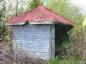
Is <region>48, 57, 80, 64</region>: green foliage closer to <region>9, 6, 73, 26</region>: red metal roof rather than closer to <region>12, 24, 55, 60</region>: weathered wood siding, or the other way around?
<region>12, 24, 55, 60</region>: weathered wood siding

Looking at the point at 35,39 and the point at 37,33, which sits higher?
the point at 37,33

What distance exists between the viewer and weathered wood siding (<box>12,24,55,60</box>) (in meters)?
19.2

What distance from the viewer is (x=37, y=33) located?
769 inches

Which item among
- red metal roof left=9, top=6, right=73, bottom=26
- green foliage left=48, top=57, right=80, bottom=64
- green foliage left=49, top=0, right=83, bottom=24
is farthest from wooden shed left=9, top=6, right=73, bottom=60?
green foliage left=49, top=0, right=83, bottom=24

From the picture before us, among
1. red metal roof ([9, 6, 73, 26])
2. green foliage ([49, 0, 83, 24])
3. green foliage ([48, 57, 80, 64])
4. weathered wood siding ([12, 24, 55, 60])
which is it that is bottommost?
green foliage ([48, 57, 80, 64])

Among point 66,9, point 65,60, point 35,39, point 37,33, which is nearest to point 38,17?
point 37,33

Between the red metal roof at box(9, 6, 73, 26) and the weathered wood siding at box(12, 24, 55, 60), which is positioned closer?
the red metal roof at box(9, 6, 73, 26)

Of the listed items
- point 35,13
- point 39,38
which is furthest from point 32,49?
point 35,13

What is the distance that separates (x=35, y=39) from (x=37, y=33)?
1.21 feet

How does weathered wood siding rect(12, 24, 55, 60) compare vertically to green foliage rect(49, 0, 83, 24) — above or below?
below

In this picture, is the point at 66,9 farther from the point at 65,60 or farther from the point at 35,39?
the point at 65,60

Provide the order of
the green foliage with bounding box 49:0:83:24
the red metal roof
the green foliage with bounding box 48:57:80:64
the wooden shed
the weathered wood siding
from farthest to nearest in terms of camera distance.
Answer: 1. the green foliage with bounding box 49:0:83:24
2. the weathered wood siding
3. the wooden shed
4. the red metal roof
5. the green foliage with bounding box 48:57:80:64

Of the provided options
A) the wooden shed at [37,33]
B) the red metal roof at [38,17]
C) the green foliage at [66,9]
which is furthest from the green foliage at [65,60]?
the green foliage at [66,9]

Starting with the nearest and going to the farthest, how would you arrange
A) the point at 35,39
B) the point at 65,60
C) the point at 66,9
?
the point at 65,60 → the point at 35,39 → the point at 66,9
